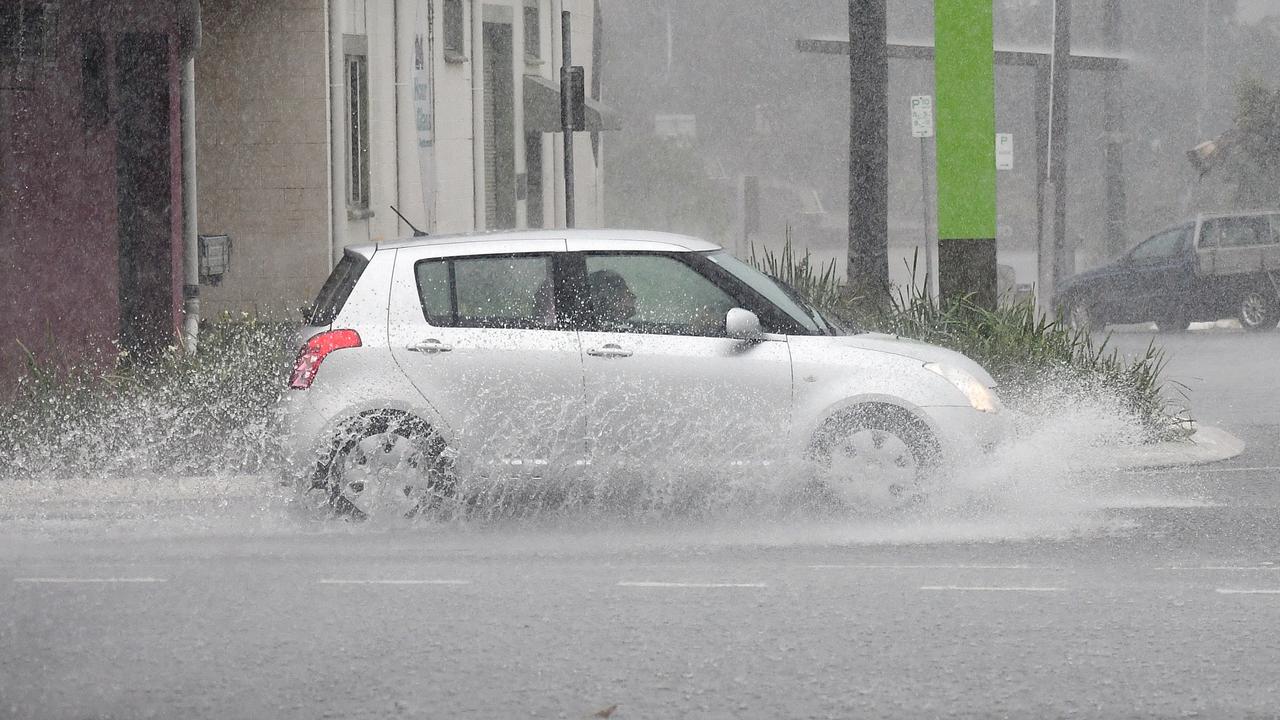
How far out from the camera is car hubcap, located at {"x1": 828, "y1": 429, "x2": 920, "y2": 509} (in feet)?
32.5

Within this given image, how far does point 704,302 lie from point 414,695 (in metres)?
4.24

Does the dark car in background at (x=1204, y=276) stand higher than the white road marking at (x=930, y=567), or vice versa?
the dark car in background at (x=1204, y=276)

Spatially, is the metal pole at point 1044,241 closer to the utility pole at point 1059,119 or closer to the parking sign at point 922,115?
the utility pole at point 1059,119

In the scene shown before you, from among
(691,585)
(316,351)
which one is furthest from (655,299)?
(691,585)

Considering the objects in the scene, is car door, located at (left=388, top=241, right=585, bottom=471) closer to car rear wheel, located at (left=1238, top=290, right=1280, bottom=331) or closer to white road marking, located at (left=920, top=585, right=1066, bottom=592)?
white road marking, located at (left=920, top=585, right=1066, bottom=592)

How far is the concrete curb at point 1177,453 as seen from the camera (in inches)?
493

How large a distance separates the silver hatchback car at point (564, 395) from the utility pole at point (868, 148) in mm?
5776

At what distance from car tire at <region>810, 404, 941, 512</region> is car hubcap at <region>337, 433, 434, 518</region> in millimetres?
2039

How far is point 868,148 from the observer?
15.8 m

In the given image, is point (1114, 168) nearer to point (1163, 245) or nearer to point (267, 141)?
point (1163, 245)

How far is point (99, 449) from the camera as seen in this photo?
12.4 meters

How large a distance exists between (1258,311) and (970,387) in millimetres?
17311

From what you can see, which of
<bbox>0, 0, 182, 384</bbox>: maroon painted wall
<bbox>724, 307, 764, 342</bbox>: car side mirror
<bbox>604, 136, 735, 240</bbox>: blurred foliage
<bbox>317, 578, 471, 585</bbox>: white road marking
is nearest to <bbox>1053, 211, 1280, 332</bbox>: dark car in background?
<bbox>0, 0, 182, 384</bbox>: maroon painted wall

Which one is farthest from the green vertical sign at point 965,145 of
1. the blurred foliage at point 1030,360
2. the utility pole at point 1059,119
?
the utility pole at point 1059,119
